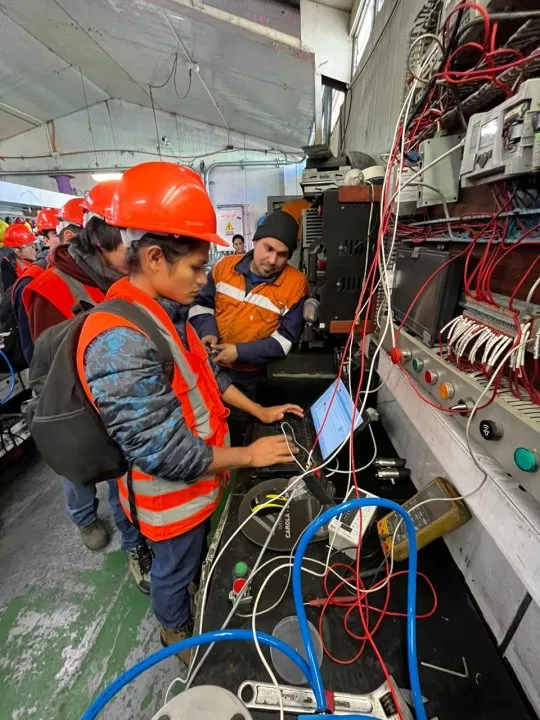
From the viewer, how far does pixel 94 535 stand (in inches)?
64.4

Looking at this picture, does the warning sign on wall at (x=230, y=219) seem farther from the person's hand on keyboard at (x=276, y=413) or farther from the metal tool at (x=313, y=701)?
the metal tool at (x=313, y=701)

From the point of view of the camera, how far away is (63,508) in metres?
1.92

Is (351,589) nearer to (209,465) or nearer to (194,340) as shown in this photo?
(209,465)

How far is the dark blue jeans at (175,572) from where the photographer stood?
37.6 inches

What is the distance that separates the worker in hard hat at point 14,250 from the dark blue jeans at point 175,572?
3271mm

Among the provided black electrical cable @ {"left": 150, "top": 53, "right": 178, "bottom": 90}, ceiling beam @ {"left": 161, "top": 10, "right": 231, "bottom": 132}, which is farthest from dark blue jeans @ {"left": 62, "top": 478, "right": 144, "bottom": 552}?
black electrical cable @ {"left": 150, "top": 53, "right": 178, "bottom": 90}

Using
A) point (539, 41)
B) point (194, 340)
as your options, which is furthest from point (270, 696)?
point (539, 41)

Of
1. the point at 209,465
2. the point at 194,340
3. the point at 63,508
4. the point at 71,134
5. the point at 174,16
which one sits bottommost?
the point at 63,508

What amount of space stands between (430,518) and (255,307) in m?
1.26

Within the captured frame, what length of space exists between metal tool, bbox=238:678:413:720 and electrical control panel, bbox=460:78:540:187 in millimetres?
912

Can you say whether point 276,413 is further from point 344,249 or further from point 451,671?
point 451,671

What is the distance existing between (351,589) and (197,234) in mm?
901

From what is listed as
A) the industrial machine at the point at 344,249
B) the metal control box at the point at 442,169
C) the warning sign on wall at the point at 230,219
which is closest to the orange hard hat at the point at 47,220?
the industrial machine at the point at 344,249

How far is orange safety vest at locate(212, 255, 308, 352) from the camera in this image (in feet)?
5.48
